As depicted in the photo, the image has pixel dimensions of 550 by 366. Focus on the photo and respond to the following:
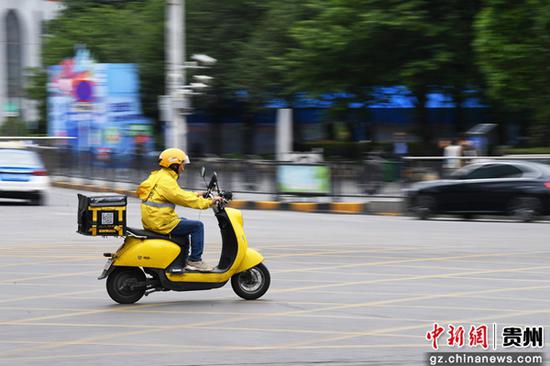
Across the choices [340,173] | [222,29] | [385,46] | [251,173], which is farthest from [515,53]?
[222,29]

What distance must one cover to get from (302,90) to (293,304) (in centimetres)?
3336

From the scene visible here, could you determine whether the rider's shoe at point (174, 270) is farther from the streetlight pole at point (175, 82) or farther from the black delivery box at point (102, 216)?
the streetlight pole at point (175, 82)

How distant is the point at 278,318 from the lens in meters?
10.1

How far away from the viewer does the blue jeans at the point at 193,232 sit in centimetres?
1092

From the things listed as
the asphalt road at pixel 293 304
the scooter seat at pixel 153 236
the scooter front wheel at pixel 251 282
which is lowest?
the asphalt road at pixel 293 304

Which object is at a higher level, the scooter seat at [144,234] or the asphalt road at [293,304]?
the scooter seat at [144,234]

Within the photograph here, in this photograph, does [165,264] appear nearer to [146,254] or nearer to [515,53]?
[146,254]

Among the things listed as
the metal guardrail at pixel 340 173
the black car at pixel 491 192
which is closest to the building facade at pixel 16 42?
the metal guardrail at pixel 340 173

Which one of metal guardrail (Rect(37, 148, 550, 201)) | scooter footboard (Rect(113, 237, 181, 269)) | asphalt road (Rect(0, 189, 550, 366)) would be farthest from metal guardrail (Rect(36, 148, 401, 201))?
scooter footboard (Rect(113, 237, 181, 269))

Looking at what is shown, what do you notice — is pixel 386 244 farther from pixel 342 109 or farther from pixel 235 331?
pixel 342 109

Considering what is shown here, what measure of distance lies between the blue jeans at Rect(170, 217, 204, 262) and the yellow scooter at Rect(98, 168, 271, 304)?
5.2 inches

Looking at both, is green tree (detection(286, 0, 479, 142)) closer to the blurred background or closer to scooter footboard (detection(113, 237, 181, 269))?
the blurred background

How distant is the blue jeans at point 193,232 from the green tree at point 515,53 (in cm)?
2590

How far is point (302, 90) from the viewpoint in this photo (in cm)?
4400
